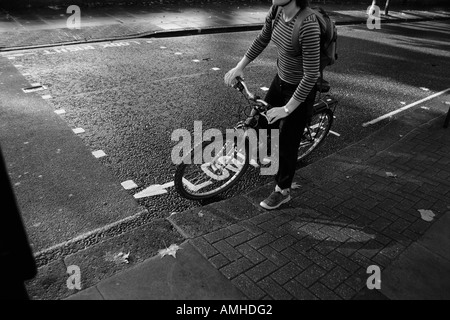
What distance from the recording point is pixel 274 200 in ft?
12.3

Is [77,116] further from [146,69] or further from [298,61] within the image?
[298,61]

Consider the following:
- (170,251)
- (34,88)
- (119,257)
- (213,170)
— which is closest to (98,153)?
(213,170)

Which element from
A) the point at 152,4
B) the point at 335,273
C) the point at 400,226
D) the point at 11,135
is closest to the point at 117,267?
the point at 335,273

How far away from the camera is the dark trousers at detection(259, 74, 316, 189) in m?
3.37

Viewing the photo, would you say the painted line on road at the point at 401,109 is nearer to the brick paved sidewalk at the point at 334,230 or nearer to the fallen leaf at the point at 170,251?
the brick paved sidewalk at the point at 334,230

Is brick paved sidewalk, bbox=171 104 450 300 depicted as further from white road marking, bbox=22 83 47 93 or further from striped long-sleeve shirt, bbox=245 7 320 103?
white road marking, bbox=22 83 47 93

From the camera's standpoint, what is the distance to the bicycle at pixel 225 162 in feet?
11.7

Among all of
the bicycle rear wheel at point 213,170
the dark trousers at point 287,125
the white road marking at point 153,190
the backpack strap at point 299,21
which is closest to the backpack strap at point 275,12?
the backpack strap at point 299,21

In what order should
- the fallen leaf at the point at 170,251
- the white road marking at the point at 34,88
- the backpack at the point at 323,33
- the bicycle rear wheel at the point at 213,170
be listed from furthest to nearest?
the white road marking at the point at 34,88
the bicycle rear wheel at the point at 213,170
the fallen leaf at the point at 170,251
the backpack at the point at 323,33

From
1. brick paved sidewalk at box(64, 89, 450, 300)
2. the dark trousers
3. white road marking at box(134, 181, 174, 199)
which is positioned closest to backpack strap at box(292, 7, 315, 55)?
the dark trousers

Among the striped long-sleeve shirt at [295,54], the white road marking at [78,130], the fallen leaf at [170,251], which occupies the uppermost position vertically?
the striped long-sleeve shirt at [295,54]

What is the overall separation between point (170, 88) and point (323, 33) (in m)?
4.29

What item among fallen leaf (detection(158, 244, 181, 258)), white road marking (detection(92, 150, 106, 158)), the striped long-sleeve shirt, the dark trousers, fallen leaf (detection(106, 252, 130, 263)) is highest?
the striped long-sleeve shirt

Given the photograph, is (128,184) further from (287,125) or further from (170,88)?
(170,88)
